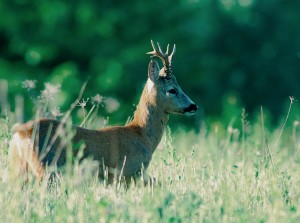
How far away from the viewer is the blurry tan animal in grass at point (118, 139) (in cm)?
801

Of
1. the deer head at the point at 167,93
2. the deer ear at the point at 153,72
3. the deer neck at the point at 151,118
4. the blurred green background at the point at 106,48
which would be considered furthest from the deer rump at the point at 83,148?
the blurred green background at the point at 106,48

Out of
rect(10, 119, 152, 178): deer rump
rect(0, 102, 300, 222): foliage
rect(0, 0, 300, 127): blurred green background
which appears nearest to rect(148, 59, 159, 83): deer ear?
rect(10, 119, 152, 178): deer rump

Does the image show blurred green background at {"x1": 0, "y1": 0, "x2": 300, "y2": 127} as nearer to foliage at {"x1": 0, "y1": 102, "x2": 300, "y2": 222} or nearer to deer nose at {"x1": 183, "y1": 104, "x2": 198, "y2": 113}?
deer nose at {"x1": 183, "y1": 104, "x2": 198, "y2": 113}

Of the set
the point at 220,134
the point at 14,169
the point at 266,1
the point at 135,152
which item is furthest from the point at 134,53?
the point at 14,169

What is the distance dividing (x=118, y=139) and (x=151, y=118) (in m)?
0.81

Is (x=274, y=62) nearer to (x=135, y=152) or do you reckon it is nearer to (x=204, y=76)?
(x=204, y=76)

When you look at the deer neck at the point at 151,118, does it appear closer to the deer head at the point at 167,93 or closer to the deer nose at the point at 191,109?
the deer head at the point at 167,93

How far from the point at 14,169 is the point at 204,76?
19.1 meters

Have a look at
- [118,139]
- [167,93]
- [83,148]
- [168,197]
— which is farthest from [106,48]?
[168,197]

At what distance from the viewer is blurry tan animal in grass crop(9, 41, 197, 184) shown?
8008mm

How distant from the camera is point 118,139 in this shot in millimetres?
9109

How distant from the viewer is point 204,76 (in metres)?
→ 26.6

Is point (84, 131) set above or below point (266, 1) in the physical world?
below

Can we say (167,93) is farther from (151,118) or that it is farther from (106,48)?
(106,48)
